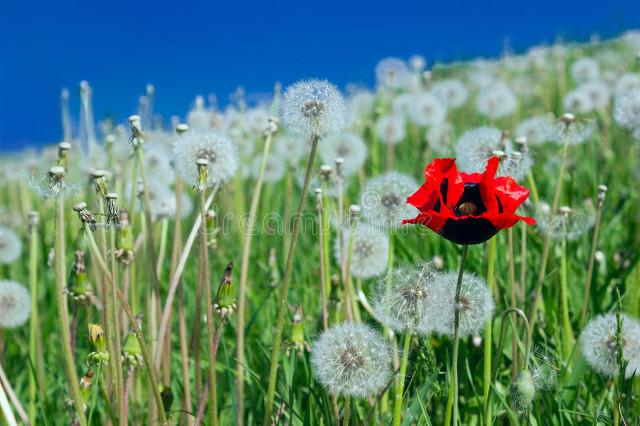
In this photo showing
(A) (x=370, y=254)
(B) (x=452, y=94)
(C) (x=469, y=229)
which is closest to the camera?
(C) (x=469, y=229)

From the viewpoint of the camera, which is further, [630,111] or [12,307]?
[630,111]

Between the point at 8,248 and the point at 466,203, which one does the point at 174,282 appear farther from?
the point at 8,248

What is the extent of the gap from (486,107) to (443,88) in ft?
3.35

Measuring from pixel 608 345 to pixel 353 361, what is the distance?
28.0 inches

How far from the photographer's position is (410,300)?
4.57 feet

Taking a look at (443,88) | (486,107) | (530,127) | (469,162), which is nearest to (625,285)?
(469,162)

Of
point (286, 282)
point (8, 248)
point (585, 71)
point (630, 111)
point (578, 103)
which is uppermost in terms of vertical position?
point (585, 71)

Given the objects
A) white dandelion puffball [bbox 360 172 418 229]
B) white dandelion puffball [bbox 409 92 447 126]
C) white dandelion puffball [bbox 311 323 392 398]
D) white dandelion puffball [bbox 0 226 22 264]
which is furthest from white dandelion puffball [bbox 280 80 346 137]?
white dandelion puffball [bbox 409 92 447 126]

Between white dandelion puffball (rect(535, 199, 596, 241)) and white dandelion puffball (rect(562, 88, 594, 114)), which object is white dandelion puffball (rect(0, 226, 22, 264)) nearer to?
white dandelion puffball (rect(535, 199, 596, 241))

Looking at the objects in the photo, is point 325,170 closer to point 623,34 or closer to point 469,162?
point 469,162

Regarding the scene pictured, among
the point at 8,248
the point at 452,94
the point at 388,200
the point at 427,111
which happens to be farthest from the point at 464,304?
the point at 452,94

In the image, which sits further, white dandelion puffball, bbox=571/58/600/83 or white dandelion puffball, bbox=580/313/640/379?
white dandelion puffball, bbox=571/58/600/83

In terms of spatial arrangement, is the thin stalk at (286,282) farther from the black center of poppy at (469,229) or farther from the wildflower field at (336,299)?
the black center of poppy at (469,229)

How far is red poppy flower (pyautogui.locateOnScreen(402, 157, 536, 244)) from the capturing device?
120cm
